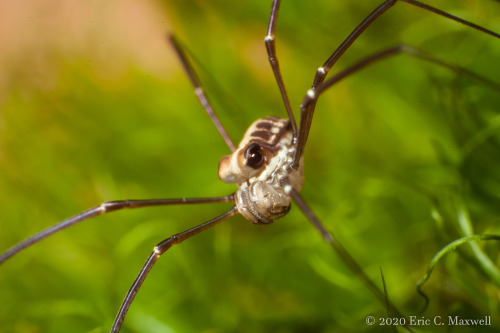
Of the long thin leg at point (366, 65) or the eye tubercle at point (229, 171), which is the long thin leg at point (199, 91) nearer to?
the eye tubercle at point (229, 171)

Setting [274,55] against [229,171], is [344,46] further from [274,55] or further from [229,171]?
[229,171]

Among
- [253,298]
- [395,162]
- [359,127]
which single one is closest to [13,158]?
[253,298]

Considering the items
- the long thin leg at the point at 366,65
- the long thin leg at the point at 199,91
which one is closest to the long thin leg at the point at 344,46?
the long thin leg at the point at 366,65

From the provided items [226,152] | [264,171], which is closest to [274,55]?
[264,171]

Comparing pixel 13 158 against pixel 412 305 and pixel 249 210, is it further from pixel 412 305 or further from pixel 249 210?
pixel 412 305

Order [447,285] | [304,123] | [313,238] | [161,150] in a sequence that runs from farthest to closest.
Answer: [161,150] < [313,238] < [447,285] < [304,123]

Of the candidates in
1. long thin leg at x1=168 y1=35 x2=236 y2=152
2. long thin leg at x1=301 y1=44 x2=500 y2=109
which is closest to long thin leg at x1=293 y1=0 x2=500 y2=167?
long thin leg at x1=301 y1=44 x2=500 y2=109

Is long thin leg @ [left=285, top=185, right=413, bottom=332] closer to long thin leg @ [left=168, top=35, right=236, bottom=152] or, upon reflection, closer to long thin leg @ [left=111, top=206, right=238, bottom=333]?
long thin leg @ [left=111, top=206, right=238, bottom=333]
